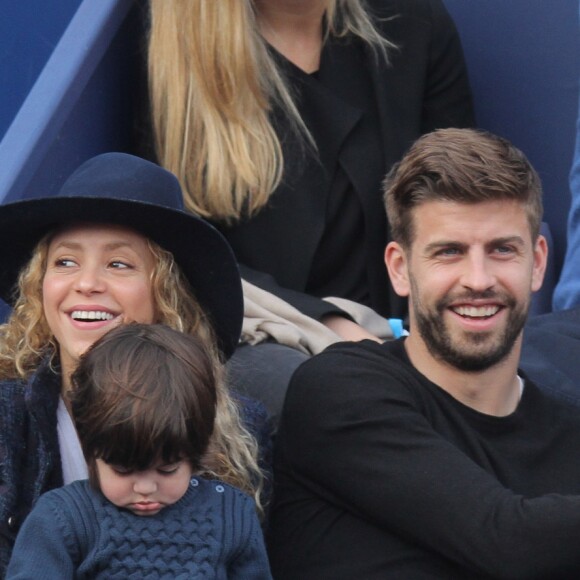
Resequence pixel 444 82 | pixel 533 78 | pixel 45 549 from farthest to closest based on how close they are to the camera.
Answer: pixel 533 78 < pixel 444 82 < pixel 45 549

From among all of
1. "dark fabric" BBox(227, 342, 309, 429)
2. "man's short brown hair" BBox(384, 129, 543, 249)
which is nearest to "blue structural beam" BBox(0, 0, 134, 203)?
"dark fabric" BBox(227, 342, 309, 429)

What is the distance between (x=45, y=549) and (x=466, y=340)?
91 centimetres

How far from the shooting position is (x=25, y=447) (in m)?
2.79

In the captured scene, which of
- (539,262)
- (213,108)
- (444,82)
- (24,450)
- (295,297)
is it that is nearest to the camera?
(24,450)

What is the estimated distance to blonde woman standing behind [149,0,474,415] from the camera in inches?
148

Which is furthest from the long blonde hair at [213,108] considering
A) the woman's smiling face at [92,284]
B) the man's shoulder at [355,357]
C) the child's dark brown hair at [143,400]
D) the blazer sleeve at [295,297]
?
the child's dark brown hair at [143,400]

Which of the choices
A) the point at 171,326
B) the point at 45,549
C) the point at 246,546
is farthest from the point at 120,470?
the point at 171,326

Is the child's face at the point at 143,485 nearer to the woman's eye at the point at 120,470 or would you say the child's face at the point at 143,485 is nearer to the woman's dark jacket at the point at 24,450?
the woman's eye at the point at 120,470

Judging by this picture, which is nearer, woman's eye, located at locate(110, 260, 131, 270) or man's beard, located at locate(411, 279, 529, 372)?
man's beard, located at locate(411, 279, 529, 372)

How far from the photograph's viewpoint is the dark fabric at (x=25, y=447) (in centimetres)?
272

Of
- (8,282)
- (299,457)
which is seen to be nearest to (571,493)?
(299,457)

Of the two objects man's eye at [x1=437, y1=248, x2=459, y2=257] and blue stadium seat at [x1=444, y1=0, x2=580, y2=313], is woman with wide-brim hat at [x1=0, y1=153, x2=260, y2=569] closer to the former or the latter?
man's eye at [x1=437, y1=248, x2=459, y2=257]

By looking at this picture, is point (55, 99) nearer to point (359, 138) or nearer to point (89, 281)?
point (359, 138)

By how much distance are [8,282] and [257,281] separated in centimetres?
77
